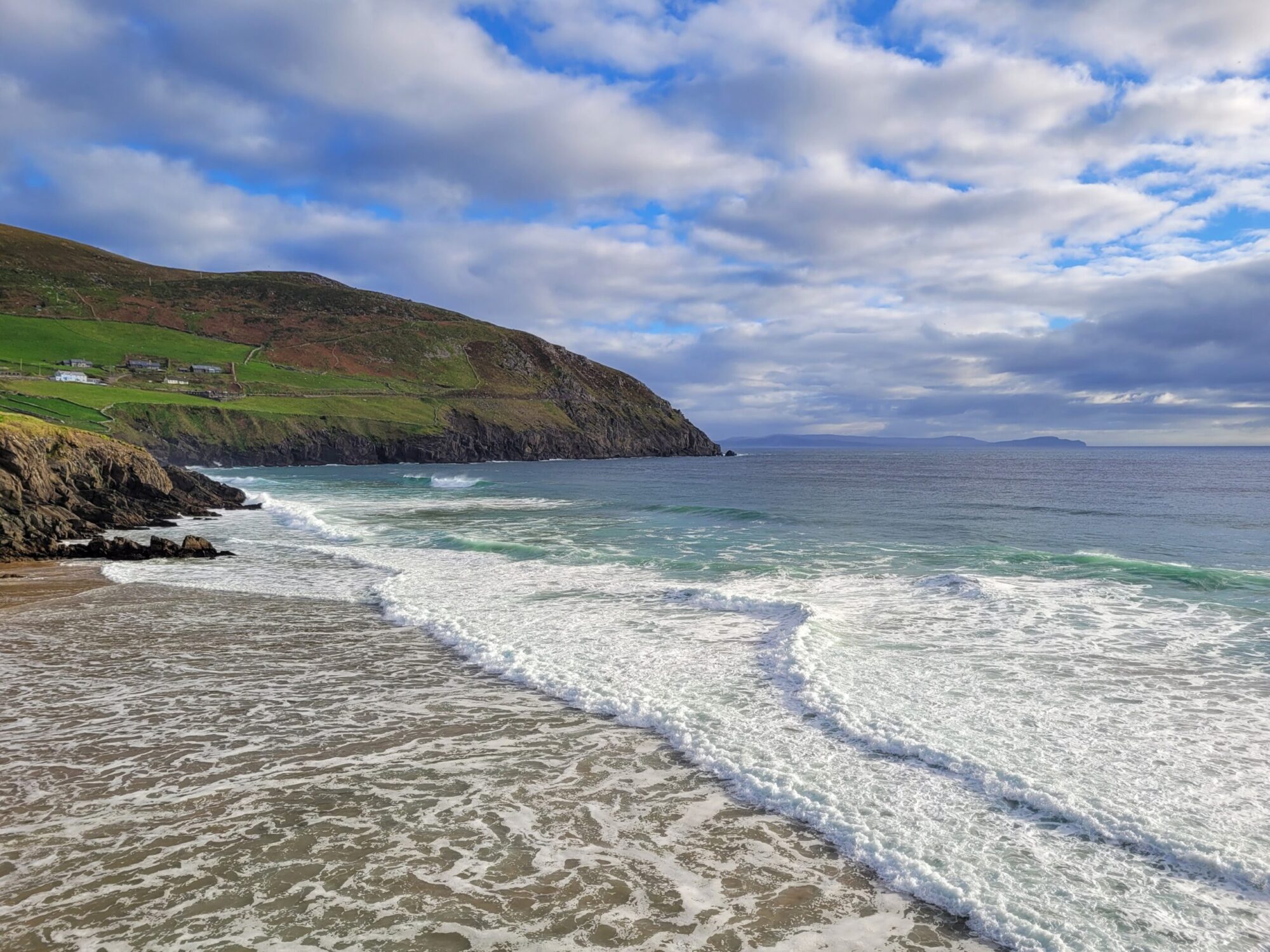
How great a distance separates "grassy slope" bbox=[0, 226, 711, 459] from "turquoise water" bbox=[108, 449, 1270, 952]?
65281 mm

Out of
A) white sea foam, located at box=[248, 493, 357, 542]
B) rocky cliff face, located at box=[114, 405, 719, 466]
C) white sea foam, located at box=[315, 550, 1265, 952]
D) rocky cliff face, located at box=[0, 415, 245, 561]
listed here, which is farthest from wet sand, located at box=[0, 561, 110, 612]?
rocky cliff face, located at box=[114, 405, 719, 466]

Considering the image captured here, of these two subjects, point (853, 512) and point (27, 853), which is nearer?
point (27, 853)

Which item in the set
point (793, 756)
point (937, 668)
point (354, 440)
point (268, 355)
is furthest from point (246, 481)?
point (268, 355)

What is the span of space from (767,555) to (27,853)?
72.0ft

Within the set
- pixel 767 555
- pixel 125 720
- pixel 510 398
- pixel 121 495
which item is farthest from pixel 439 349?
pixel 125 720

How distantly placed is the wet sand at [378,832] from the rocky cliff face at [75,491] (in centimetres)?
1765

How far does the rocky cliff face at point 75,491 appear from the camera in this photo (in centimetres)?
2570

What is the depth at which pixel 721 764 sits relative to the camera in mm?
8539

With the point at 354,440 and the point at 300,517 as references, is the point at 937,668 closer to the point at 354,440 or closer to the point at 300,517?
the point at 300,517

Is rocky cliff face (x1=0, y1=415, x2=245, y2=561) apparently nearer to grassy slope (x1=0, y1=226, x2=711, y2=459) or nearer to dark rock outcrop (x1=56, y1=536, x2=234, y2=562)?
dark rock outcrop (x1=56, y1=536, x2=234, y2=562)

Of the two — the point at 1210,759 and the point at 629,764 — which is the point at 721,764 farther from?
the point at 1210,759

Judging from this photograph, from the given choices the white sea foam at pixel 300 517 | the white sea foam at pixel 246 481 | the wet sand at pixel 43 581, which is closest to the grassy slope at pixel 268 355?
the white sea foam at pixel 246 481

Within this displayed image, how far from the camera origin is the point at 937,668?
12.2 metres

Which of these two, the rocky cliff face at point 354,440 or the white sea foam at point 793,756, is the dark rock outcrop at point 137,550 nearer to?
the white sea foam at point 793,756
